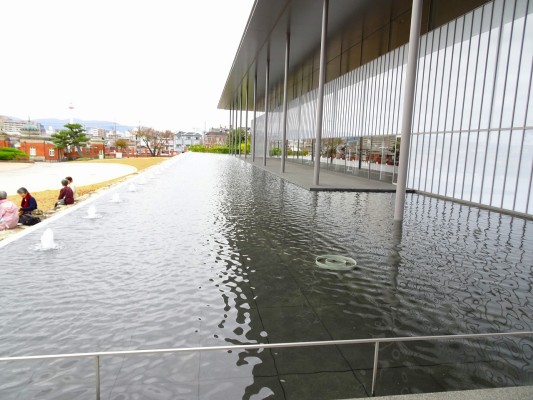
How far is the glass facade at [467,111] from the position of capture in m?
12.2

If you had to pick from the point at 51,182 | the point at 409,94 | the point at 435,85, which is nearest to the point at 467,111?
the point at 435,85

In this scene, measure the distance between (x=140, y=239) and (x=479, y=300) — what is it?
5925 millimetres

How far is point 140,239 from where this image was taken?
792 cm

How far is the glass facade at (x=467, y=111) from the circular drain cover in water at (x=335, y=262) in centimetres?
828

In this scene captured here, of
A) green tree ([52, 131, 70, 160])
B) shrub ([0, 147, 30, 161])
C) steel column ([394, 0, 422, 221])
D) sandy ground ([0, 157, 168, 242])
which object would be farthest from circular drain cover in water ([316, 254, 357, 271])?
green tree ([52, 131, 70, 160])

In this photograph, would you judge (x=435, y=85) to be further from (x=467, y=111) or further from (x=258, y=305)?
(x=258, y=305)

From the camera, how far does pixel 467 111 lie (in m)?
14.4

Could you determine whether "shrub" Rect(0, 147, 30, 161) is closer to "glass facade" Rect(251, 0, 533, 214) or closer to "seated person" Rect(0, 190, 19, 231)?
"glass facade" Rect(251, 0, 533, 214)

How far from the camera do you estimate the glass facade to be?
12.2 metres

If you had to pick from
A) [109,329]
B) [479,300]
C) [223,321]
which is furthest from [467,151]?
[109,329]

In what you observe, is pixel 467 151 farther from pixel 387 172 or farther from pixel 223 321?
pixel 223 321

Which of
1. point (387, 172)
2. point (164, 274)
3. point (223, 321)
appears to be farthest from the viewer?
point (387, 172)

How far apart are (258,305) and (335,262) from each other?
7.32ft

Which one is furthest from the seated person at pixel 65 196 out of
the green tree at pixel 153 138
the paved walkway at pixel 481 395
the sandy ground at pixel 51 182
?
the green tree at pixel 153 138
